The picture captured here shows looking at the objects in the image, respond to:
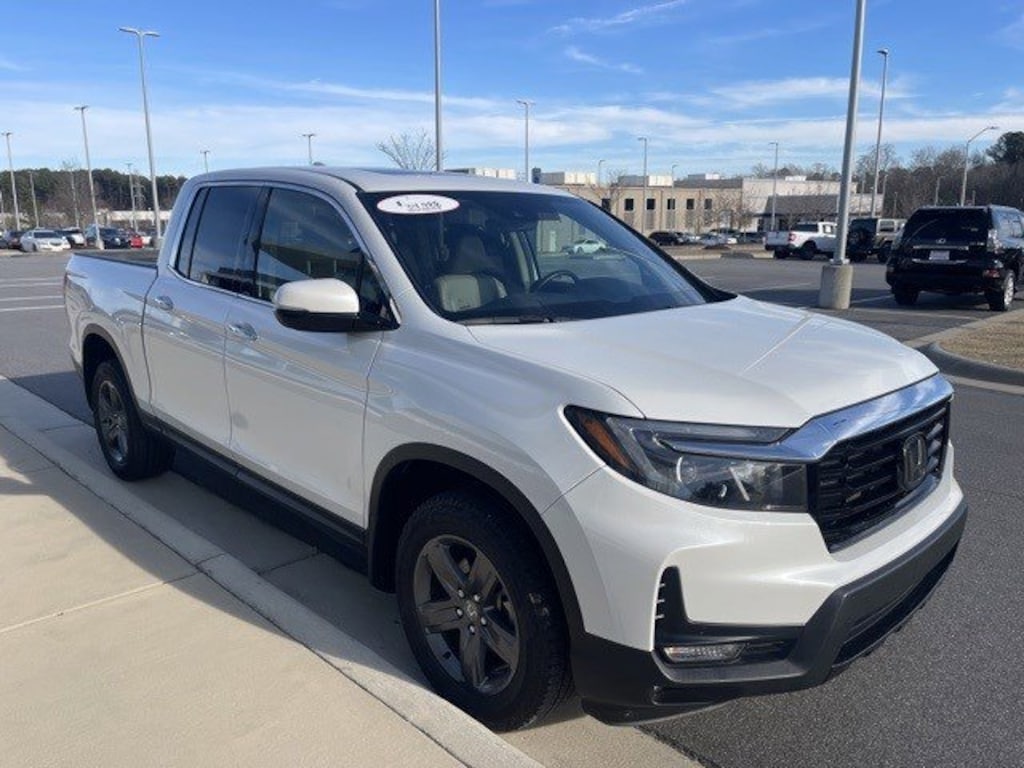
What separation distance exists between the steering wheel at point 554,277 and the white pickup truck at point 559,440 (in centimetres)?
1

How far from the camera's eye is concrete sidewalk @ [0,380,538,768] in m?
2.58

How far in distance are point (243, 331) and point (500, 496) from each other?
5.53ft

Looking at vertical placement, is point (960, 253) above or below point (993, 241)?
below

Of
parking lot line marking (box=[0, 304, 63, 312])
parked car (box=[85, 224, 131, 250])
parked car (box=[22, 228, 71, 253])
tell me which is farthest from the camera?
parked car (box=[85, 224, 131, 250])

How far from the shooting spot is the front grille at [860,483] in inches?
91.7

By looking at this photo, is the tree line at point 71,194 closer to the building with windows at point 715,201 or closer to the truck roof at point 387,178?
the building with windows at point 715,201

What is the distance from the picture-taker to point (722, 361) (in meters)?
2.61

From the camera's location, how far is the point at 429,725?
267cm

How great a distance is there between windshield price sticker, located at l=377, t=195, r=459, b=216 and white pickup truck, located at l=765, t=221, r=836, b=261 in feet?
133

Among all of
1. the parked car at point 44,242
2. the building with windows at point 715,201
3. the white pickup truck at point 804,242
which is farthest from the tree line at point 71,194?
the white pickup truck at point 804,242

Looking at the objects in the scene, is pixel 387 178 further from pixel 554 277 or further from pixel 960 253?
pixel 960 253

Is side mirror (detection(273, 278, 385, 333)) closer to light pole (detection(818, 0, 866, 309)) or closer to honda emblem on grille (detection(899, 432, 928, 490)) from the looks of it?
honda emblem on grille (detection(899, 432, 928, 490))

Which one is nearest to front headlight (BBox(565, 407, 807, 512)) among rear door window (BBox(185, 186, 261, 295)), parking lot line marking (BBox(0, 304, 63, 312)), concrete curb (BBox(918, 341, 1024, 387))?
rear door window (BBox(185, 186, 261, 295))

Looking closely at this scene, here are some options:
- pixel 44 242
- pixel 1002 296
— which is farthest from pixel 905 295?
pixel 44 242
